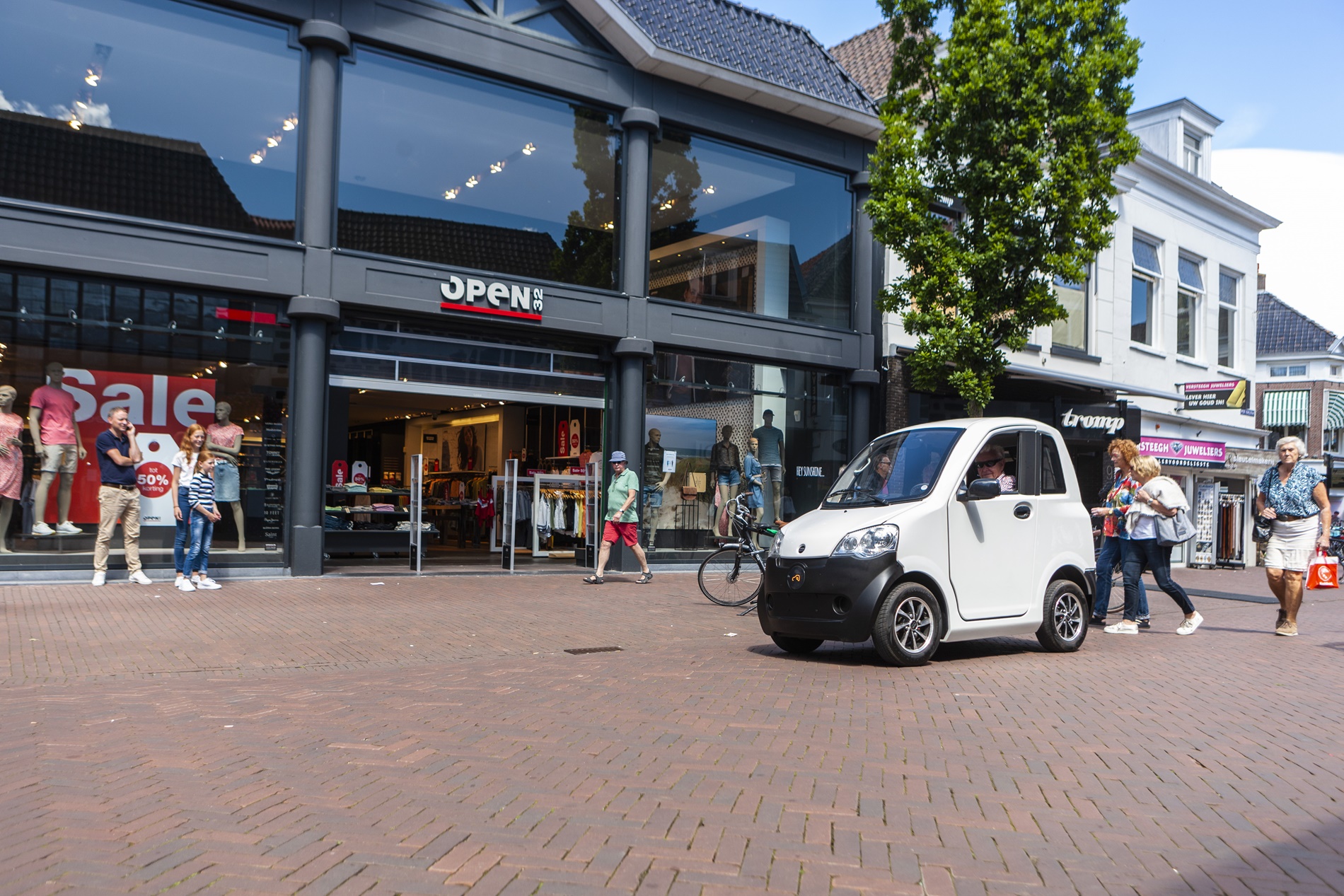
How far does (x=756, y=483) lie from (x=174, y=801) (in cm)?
1404

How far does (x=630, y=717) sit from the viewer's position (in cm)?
593

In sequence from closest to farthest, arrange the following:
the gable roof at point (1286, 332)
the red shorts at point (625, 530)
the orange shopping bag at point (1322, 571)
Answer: the orange shopping bag at point (1322, 571)
the red shorts at point (625, 530)
the gable roof at point (1286, 332)

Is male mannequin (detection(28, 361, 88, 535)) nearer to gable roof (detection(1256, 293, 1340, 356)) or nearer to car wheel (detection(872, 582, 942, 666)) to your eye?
car wheel (detection(872, 582, 942, 666))

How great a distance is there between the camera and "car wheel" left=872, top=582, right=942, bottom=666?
7.57 meters

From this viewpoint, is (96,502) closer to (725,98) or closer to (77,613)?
(77,613)

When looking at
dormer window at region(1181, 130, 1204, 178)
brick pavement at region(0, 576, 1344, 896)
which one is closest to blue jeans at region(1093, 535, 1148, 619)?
brick pavement at region(0, 576, 1344, 896)

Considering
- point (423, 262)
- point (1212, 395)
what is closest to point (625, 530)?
point (423, 262)

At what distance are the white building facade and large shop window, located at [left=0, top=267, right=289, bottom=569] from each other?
36.0ft

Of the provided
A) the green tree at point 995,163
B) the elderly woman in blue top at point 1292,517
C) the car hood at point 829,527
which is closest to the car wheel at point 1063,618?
the car hood at point 829,527

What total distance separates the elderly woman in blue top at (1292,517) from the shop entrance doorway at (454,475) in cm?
923

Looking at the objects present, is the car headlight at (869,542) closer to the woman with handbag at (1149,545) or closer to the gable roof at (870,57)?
the woman with handbag at (1149,545)

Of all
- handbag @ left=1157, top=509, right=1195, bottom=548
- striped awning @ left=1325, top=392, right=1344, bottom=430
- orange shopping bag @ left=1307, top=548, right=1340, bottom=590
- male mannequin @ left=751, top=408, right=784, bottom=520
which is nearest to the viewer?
orange shopping bag @ left=1307, top=548, right=1340, bottom=590

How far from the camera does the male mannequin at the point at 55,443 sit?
1190cm

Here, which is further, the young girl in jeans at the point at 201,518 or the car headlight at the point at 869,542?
A: the young girl in jeans at the point at 201,518
